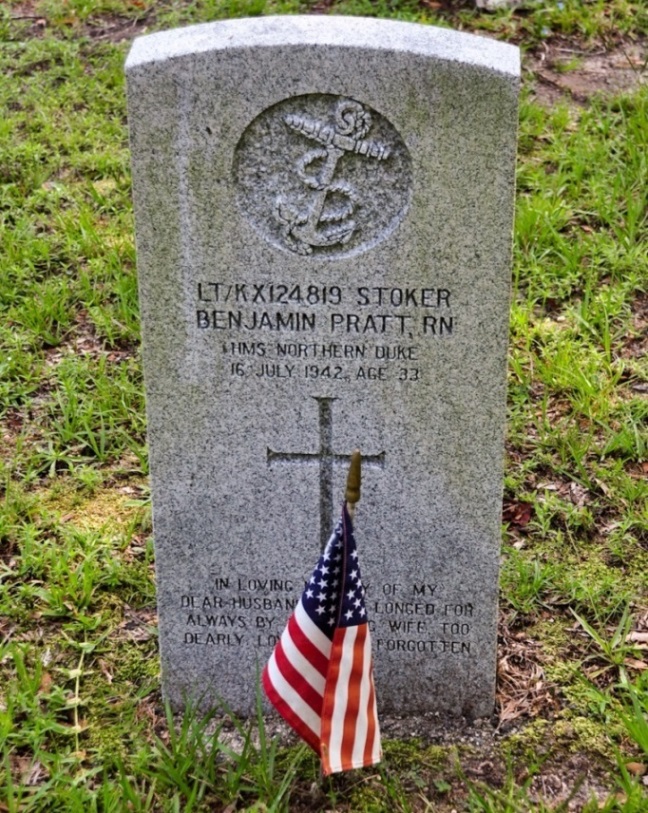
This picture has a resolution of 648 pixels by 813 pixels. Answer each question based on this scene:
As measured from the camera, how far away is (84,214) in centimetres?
558

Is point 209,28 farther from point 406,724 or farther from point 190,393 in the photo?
point 406,724

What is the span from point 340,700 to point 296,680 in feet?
0.38

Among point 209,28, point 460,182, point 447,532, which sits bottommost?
point 447,532

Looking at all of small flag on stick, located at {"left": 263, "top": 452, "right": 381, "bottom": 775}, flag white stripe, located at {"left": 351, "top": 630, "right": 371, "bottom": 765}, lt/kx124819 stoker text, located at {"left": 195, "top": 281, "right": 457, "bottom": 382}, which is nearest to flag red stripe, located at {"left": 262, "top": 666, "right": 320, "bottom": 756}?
small flag on stick, located at {"left": 263, "top": 452, "right": 381, "bottom": 775}

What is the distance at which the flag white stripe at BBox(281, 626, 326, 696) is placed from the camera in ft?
9.43

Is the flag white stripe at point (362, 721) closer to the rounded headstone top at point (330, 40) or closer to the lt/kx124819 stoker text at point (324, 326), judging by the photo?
the lt/kx124819 stoker text at point (324, 326)

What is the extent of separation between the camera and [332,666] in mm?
2842

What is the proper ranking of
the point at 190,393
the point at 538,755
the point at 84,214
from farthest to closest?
the point at 84,214 → the point at 538,755 → the point at 190,393

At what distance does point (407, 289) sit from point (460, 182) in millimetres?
297

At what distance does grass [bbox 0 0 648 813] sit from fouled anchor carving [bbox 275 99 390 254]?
1.31m

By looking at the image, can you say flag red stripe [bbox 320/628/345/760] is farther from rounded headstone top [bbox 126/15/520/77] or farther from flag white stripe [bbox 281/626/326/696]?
rounded headstone top [bbox 126/15/520/77]

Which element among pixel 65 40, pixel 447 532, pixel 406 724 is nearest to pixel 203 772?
pixel 406 724

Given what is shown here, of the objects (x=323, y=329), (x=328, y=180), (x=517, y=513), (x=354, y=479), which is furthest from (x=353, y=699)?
(x=517, y=513)

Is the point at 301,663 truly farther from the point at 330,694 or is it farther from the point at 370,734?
the point at 370,734
